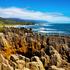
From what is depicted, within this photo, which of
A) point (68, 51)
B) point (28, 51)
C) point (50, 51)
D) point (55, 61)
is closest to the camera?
point (55, 61)

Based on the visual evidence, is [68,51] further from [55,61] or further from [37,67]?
[37,67]

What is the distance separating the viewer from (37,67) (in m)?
25.3

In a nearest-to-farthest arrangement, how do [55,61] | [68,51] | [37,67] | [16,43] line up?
[37,67] → [55,61] → [68,51] → [16,43]

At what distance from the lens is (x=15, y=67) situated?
25703 mm

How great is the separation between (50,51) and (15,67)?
9.20m

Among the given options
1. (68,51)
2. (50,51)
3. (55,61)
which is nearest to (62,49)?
(68,51)

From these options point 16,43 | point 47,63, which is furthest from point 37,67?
point 16,43

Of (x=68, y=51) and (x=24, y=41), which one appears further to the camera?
(x=24, y=41)

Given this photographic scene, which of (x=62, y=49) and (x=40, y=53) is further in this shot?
(x=62, y=49)

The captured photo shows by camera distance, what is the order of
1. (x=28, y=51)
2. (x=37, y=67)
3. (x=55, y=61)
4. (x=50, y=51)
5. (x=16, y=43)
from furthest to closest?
(x=16, y=43) < (x=28, y=51) < (x=50, y=51) < (x=55, y=61) < (x=37, y=67)

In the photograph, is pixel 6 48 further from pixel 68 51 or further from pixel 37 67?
pixel 37 67

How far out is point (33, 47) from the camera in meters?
41.9

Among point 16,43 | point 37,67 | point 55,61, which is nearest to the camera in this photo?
point 37,67

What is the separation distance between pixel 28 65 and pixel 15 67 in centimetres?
126
